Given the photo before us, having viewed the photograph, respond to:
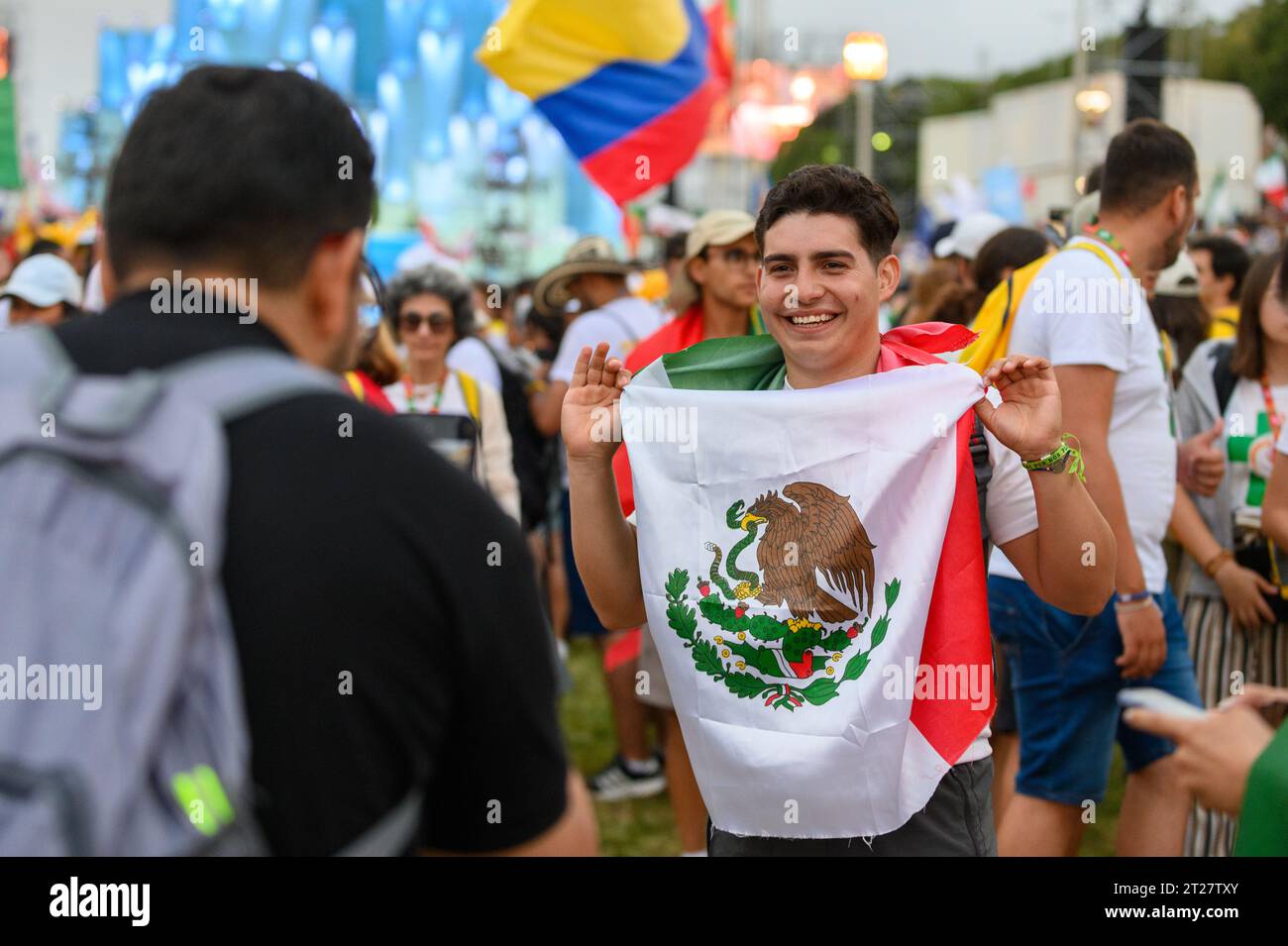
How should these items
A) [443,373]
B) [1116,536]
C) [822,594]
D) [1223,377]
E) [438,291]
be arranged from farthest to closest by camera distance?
1. [438,291]
2. [443,373]
3. [1223,377]
4. [1116,536]
5. [822,594]

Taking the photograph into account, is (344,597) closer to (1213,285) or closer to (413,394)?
(413,394)

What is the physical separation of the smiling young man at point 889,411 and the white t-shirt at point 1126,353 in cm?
96

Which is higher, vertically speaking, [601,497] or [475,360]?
[475,360]

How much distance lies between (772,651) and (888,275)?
0.86 meters

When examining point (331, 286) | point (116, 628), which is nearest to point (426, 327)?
point (331, 286)

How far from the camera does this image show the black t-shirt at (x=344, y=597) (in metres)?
1.34

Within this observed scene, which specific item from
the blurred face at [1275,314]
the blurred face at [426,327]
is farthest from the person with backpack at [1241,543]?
the blurred face at [426,327]

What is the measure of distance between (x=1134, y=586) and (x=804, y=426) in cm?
148

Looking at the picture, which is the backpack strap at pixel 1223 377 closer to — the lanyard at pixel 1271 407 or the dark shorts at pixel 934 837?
the lanyard at pixel 1271 407

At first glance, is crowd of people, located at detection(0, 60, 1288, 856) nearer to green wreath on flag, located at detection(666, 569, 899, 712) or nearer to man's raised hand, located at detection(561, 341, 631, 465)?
man's raised hand, located at detection(561, 341, 631, 465)

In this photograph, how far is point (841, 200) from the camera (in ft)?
8.84

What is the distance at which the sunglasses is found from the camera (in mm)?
5941
